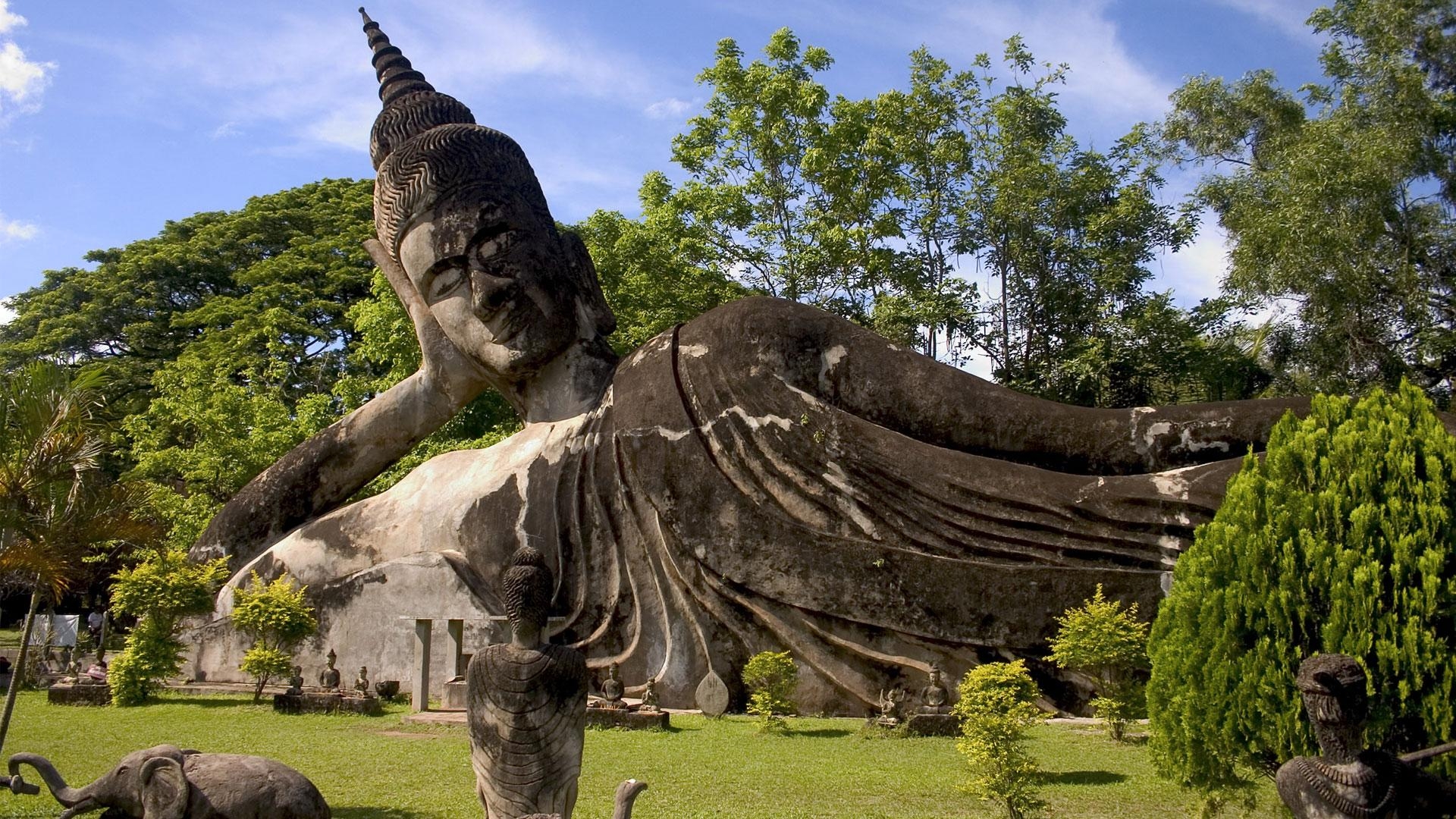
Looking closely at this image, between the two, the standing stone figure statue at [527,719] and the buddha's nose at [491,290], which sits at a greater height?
the buddha's nose at [491,290]

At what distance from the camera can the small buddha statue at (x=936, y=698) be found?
8.79 m

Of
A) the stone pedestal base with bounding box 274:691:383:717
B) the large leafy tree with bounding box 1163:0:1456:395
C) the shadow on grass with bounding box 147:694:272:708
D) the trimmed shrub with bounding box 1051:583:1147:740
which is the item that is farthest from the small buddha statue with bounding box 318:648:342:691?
the large leafy tree with bounding box 1163:0:1456:395

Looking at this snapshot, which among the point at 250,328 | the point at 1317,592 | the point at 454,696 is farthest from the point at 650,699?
the point at 250,328

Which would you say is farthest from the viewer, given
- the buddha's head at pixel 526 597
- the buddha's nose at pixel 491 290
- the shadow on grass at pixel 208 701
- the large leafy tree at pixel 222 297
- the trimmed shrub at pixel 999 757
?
the large leafy tree at pixel 222 297

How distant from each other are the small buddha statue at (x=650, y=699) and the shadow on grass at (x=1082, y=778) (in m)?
3.21

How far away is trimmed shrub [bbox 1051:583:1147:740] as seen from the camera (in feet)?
26.6

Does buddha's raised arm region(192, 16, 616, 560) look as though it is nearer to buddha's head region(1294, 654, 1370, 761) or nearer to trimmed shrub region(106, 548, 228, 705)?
trimmed shrub region(106, 548, 228, 705)

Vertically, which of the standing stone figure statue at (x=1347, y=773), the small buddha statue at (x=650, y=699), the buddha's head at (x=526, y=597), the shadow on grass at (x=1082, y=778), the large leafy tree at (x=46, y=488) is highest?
the large leafy tree at (x=46, y=488)

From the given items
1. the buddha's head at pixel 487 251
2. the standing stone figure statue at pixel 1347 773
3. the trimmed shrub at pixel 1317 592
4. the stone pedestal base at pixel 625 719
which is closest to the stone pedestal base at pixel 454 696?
the stone pedestal base at pixel 625 719

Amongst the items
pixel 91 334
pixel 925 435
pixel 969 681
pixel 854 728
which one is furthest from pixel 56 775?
pixel 91 334

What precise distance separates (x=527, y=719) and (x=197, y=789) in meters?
1.42

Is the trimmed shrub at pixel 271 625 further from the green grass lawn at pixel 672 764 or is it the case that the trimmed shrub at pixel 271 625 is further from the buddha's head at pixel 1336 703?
the buddha's head at pixel 1336 703

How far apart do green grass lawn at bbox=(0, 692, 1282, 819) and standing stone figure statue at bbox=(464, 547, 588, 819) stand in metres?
1.39

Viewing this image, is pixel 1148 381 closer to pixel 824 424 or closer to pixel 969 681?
pixel 824 424
